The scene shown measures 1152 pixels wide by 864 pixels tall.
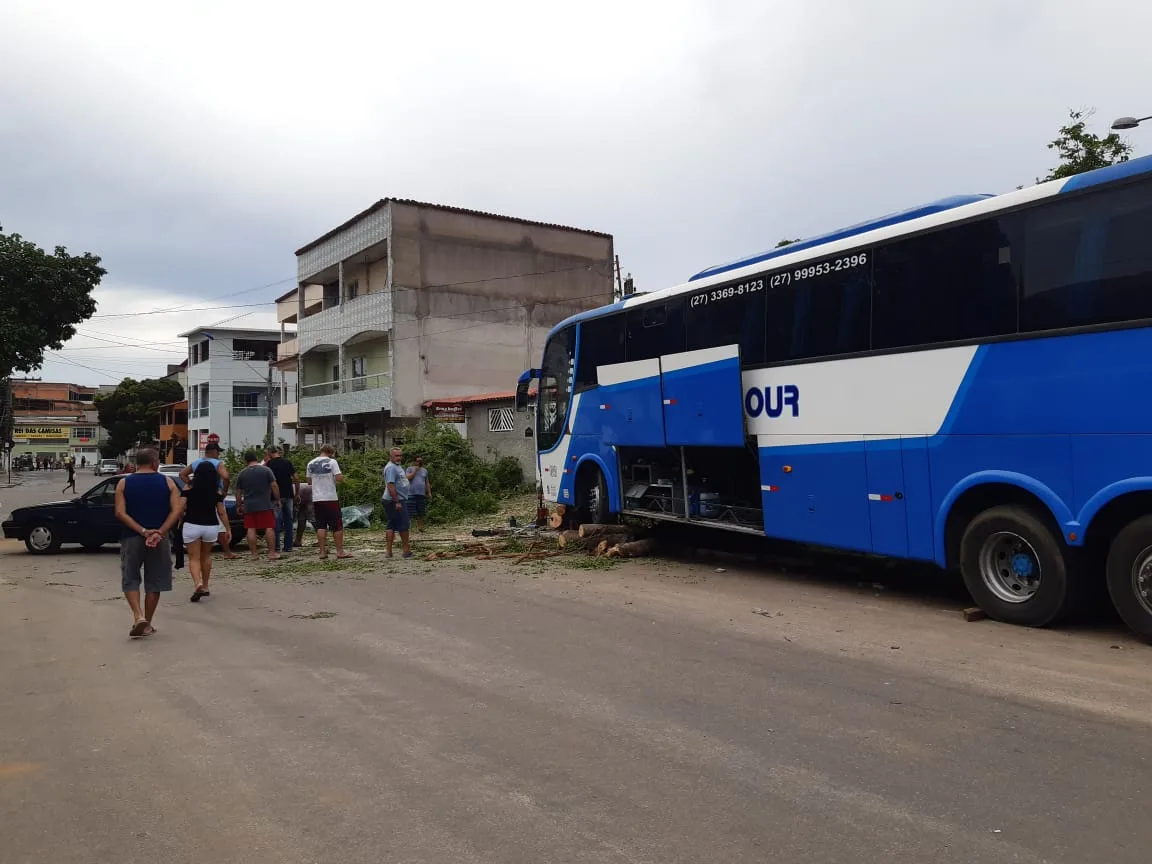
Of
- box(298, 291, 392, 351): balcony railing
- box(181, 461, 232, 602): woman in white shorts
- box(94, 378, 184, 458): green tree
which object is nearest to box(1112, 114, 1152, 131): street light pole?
box(181, 461, 232, 602): woman in white shorts

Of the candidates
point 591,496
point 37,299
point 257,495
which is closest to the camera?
point 257,495

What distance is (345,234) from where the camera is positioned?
38.1 metres

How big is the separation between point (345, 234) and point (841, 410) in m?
32.6

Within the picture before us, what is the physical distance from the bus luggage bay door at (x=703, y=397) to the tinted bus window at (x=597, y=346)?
1375mm

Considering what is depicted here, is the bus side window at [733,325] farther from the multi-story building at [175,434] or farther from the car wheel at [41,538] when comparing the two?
the multi-story building at [175,434]

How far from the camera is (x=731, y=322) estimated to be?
10.9 meters

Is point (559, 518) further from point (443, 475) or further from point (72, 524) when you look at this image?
point (72, 524)

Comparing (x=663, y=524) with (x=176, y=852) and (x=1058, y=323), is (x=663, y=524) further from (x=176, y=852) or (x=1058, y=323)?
(x=176, y=852)

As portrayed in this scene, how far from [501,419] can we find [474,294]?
435 inches

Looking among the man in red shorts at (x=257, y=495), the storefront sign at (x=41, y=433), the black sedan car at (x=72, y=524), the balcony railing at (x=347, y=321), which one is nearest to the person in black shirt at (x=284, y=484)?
the man in red shorts at (x=257, y=495)

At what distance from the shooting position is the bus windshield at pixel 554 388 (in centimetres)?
1473

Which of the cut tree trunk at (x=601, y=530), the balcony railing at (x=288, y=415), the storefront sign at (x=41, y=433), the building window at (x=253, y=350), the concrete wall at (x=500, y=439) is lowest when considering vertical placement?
the cut tree trunk at (x=601, y=530)

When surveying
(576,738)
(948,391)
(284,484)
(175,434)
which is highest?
(175,434)

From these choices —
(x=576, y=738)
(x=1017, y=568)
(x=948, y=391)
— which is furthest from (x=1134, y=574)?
(x=576, y=738)
